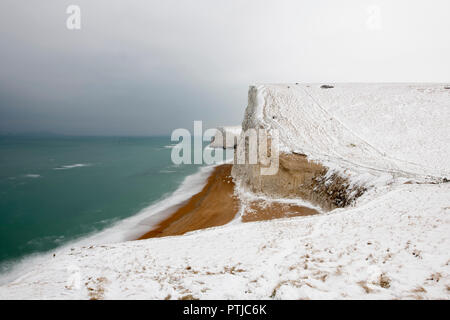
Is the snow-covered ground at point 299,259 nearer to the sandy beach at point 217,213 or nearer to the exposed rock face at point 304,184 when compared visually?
the exposed rock face at point 304,184

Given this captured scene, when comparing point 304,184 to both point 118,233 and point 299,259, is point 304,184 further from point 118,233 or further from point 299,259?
point 118,233

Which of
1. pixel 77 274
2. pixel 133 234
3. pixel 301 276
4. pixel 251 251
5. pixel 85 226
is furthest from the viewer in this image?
pixel 85 226

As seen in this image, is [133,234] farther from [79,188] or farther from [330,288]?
[79,188]

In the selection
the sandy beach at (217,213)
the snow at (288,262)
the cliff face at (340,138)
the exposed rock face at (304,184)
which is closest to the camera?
the snow at (288,262)

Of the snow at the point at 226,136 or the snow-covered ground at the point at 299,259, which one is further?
the snow at the point at 226,136

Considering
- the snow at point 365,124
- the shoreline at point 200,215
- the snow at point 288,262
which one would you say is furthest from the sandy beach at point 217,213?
the snow at point 288,262

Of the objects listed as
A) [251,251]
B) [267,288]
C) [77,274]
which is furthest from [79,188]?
[267,288]
